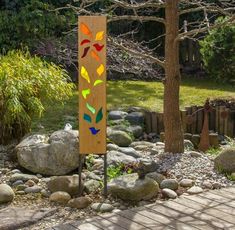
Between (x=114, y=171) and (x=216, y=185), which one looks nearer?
(x=216, y=185)

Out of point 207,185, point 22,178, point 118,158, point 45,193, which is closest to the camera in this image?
point 45,193

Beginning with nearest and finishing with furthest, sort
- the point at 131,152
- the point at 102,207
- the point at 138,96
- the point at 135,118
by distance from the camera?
the point at 102,207 < the point at 131,152 < the point at 135,118 < the point at 138,96

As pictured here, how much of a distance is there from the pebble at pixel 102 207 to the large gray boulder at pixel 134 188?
0.19m

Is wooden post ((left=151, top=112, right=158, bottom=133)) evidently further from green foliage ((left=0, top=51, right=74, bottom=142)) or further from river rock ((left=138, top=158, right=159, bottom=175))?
river rock ((left=138, top=158, right=159, bottom=175))

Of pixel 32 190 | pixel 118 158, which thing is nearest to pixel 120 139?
pixel 118 158

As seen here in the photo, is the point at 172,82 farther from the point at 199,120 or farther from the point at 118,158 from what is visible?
the point at 199,120

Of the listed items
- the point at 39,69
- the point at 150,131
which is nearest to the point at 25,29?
the point at 150,131

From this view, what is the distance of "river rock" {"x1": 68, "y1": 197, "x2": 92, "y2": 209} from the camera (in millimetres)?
3889

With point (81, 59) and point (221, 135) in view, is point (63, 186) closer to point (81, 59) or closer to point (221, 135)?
point (81, 59)

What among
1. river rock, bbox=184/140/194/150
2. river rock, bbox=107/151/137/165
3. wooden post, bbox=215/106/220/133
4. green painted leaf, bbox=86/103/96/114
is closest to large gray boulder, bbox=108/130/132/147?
river rock, bbox=184/140/194/150

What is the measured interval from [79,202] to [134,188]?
46 centimetres

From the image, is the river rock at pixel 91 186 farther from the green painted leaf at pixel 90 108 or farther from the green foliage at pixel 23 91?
the green foliage at pixel 23 91

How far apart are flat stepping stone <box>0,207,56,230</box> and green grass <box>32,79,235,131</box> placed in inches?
105

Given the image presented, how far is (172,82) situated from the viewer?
16.7ft
